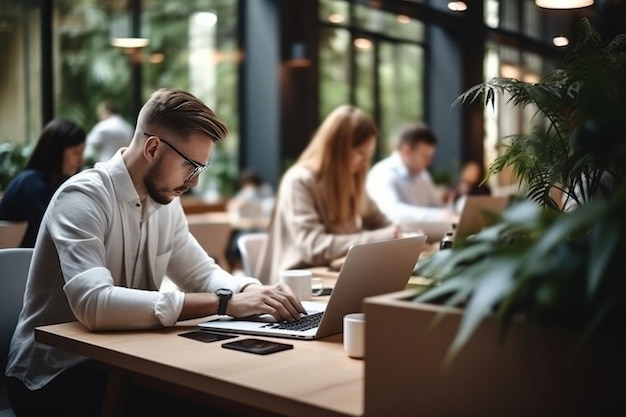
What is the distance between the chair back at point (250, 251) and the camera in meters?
3.76

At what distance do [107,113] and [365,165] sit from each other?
4.93 meters

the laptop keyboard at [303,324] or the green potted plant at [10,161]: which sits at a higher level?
the green potted plant at [10,161]

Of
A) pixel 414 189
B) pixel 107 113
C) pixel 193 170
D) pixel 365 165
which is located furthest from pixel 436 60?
pixel 193 170

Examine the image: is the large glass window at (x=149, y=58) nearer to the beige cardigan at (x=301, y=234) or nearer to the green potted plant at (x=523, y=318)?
the beige cardigan at (x=301, y=234)

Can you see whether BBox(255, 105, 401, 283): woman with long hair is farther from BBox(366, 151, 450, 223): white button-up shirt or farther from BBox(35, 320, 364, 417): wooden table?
BBox(35, 320, 364, 417): wooden table

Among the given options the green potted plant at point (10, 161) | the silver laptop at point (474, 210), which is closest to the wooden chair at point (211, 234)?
the green potted plant at point (10, 161)

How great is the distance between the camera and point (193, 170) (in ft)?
7.78

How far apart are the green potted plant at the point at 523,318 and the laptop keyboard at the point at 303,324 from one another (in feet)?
2.21

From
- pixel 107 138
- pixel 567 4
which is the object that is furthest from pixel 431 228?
pixel 107 138

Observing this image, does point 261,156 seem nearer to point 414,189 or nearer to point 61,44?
point 61,44

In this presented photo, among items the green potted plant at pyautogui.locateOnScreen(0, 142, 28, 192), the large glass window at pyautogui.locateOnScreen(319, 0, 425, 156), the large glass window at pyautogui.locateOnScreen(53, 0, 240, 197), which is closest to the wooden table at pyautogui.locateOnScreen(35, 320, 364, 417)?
the green potted plant at pyautogui.locateOnScreen(0, 142, 28, 192)

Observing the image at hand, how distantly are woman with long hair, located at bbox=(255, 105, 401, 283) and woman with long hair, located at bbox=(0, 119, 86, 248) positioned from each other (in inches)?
40.9

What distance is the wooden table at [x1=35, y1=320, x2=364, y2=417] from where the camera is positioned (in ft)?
5.00

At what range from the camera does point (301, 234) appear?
3.67 metres
